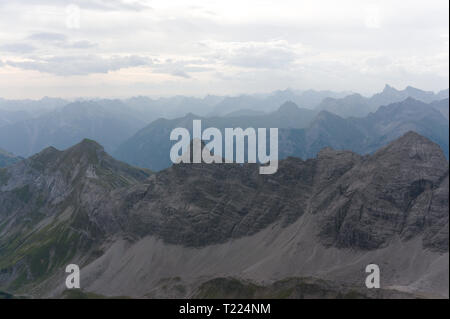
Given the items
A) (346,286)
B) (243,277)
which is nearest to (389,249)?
(346,286)
